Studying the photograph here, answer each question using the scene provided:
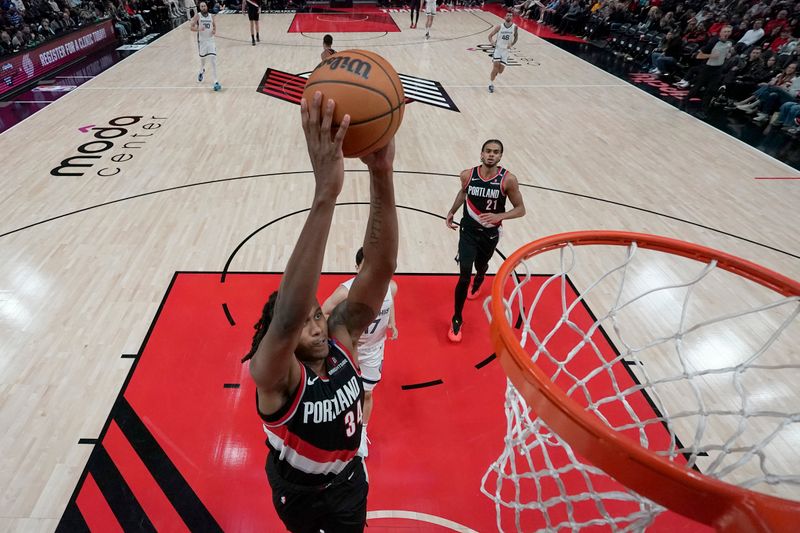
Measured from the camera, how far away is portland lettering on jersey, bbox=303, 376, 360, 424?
67.6 inches

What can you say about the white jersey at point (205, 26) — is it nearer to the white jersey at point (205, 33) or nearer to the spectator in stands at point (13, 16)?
the white jersey at point (205, 33)

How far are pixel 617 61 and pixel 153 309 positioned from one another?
15.1 metres

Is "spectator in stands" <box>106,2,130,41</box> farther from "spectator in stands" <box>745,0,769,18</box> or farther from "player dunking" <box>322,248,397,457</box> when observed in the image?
"spectator in stands" <box>745,0,769,18</box>

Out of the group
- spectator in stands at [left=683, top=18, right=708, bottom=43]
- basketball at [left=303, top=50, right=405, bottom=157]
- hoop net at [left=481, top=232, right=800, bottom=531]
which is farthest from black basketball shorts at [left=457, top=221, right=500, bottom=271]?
spectator in stands at [left=683, top=18, right=708, bottom=43]

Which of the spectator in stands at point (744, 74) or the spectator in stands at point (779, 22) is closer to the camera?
the spectator in stands at point (744, 74)

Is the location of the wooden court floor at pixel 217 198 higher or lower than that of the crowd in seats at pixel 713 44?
lower

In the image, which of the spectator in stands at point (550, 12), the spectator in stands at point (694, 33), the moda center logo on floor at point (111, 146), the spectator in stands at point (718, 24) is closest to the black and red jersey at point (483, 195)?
the moda center logo on floor at point (111, 146)

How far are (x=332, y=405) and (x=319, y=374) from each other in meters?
0.13

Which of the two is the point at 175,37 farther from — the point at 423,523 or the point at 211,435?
the point at 423,523

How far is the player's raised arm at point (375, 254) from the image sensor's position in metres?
1.54

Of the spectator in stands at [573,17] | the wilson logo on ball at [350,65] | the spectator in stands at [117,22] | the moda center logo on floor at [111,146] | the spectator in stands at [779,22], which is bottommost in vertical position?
the moda center logo on floor at [111,146]

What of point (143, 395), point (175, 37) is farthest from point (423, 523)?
point (175, 37)

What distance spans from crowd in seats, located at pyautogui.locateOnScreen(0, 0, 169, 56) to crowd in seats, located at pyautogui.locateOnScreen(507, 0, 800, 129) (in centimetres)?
1515

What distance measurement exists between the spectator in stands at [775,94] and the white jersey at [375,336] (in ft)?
35.8
